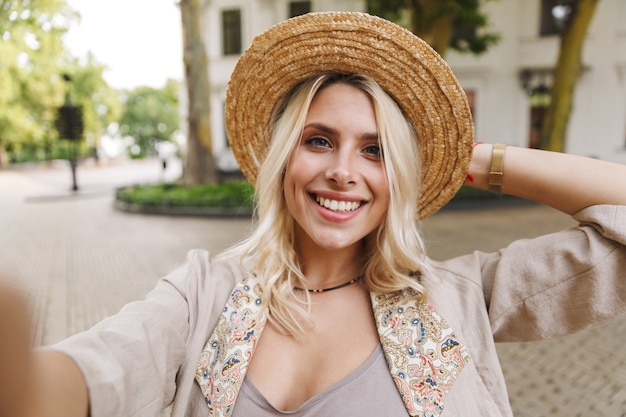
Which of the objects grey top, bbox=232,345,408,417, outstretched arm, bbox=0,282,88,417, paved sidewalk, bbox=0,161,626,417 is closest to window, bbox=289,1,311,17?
paved sidewalk, bbox=0,161,626,417

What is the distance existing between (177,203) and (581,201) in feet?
35.3

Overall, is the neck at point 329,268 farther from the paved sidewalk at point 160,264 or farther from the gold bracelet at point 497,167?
the paved sidewalk at point 160,264

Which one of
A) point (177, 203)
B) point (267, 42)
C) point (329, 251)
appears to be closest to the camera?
point (267, 42)

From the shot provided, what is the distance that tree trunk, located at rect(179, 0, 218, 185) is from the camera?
39.0 feet

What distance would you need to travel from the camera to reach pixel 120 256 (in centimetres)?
710

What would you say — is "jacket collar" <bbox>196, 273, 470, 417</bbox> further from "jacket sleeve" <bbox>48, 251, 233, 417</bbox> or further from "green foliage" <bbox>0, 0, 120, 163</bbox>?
"green foliage" <bbox>0, 0, 120, 163</bbox>

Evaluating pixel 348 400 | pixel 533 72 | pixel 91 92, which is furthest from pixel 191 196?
pixel 91 92

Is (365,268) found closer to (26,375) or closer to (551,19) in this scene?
(26,375)

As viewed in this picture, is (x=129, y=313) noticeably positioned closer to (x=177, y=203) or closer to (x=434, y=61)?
(x=434, y=61)

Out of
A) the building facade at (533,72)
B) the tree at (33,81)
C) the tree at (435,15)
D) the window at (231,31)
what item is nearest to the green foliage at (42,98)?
the tree at (33,81)

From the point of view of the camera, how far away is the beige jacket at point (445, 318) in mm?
1242

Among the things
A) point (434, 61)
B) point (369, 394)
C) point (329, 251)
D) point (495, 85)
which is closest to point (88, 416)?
point (369, 394)

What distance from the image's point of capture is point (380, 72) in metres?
1.46

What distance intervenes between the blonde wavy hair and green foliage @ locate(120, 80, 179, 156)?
63.6 m
